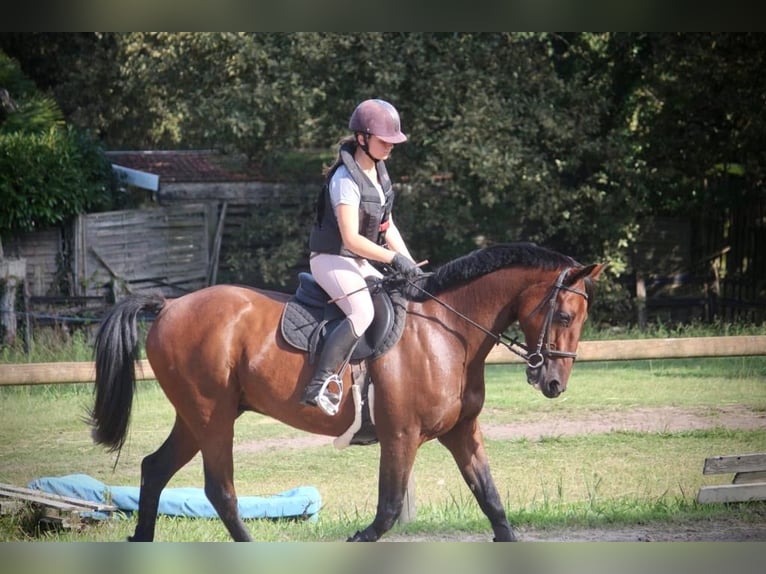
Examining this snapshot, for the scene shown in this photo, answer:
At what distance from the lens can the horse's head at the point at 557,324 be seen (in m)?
3.79

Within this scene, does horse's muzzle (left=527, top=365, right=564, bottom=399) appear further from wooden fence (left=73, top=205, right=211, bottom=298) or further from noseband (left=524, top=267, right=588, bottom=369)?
wooden fence (left=73, top=205, right=211, bottom=298)

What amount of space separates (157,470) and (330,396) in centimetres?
76

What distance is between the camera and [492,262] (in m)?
3.89

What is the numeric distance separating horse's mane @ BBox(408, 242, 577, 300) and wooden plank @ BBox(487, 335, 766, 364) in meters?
0.85

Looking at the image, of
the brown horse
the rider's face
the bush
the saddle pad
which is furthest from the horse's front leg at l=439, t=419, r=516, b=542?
the bush

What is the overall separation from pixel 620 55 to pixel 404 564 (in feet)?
19.8

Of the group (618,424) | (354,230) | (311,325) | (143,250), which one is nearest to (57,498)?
(311,325)

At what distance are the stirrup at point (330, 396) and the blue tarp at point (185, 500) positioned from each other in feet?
2.91

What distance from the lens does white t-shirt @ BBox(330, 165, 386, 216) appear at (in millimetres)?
3832

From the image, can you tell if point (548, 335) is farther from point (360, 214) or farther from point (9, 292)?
point (9, 292)

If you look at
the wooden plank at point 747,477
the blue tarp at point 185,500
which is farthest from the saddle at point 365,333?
the wooden plank at point 747,477
